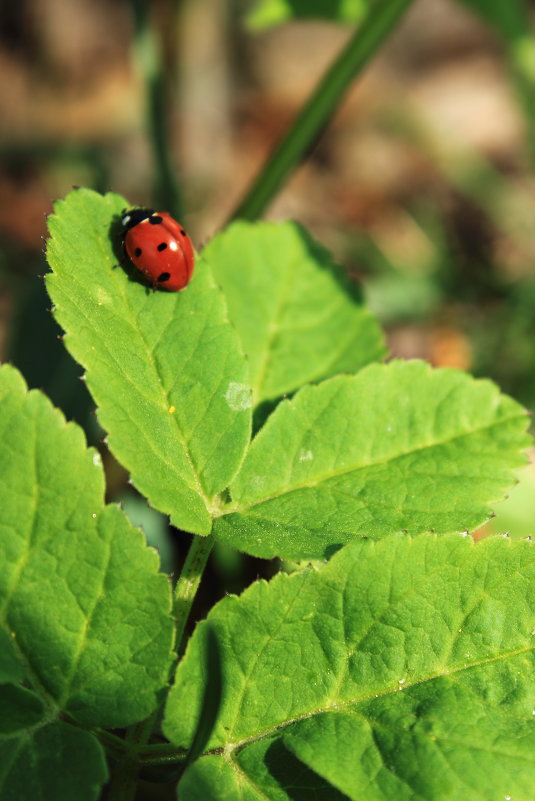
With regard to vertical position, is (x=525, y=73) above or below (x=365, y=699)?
above

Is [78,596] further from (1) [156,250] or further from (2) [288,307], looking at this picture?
(2) [288,307]

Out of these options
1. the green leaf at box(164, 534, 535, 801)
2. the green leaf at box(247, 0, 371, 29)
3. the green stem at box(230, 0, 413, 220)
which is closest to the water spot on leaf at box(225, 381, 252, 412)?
the green leaf at box(164, 534, 535, 801)

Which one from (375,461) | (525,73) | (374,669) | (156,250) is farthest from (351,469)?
(525,73)

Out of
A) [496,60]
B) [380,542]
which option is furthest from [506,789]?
[496,60]

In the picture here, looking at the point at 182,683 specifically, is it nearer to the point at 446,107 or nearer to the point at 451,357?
the point at 451,357

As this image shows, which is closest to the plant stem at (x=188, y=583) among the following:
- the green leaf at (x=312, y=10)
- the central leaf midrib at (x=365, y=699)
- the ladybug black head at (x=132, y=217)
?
the central leaf midrib at (x=365, y=699)
